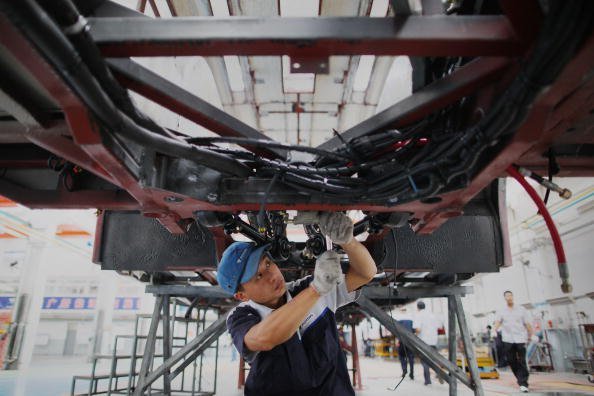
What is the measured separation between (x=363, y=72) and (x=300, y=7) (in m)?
0.72

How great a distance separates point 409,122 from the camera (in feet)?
5.00

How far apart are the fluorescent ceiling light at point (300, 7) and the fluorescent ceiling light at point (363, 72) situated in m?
0.51

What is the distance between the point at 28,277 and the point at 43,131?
44.7 ft

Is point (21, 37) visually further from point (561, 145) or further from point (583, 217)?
point (583, 217)

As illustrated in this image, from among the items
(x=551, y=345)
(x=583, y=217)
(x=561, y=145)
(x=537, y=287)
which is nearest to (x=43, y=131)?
(x=561, y=145)

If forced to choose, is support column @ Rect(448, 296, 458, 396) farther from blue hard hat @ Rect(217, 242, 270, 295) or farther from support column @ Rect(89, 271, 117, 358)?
support column @ Rect(89, 271, 117, 358)

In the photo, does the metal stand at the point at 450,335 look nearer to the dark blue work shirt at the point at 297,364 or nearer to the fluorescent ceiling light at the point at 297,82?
the dark blue work shirt at the point at 297,364

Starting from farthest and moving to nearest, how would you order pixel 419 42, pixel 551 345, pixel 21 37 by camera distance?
pixel 551 345, pixel 419 42, pixel 21 37

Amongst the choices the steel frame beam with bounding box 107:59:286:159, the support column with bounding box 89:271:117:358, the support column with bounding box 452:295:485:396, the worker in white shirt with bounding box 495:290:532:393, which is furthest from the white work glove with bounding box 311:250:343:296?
the support column with bounding box 89:271:117:358

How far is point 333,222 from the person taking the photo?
5.78 feet

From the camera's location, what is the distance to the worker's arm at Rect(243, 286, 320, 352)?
62.5 inches

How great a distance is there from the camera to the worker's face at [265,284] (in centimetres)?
196

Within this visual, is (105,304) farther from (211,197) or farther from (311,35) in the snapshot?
(311,35)

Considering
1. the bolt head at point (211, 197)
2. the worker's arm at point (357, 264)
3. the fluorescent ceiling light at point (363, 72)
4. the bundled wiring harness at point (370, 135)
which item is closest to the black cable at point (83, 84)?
the bundled wiring harness at point (370, 135)
